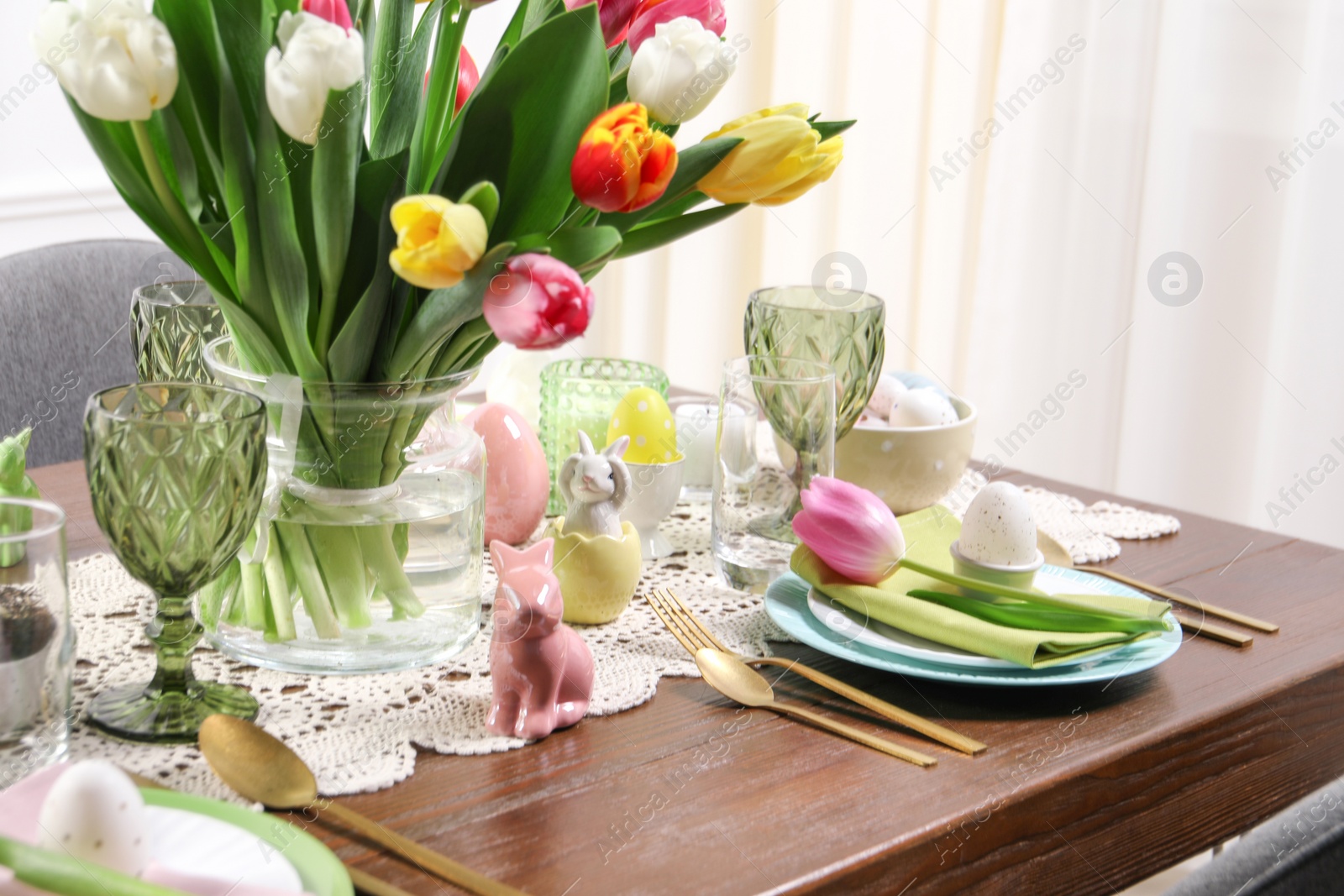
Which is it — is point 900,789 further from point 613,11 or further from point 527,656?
point 613,11

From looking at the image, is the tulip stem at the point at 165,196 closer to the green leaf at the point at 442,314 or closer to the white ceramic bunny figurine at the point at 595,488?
the green leaf at the point at 442,314

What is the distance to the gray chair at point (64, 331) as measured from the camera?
1352 millimetres

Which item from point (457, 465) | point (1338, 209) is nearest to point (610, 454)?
point (457, 465)

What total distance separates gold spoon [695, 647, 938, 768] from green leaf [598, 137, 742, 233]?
26cm

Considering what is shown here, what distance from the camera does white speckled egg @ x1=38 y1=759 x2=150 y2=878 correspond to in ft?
1.50

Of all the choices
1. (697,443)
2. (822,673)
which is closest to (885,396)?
(697,443)

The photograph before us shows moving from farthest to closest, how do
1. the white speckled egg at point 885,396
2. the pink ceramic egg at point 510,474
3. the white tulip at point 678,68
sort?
the white speckled egg at point 885,396 → the pink ceramic egg at point 510,474 → the white tulip at point 678,68

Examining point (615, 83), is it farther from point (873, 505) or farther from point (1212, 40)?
point (1212, 40)

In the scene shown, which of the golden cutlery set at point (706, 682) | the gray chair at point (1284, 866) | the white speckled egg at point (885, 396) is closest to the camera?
the gray chair at point (1284, 866)

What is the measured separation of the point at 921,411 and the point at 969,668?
0.33 metres

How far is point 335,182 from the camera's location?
661 mm

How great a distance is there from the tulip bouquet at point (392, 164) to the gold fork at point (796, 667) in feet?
0.57

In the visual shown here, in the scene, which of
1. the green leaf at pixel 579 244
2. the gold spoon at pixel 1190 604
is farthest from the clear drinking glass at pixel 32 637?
the gold spoon at pixel 1190 604

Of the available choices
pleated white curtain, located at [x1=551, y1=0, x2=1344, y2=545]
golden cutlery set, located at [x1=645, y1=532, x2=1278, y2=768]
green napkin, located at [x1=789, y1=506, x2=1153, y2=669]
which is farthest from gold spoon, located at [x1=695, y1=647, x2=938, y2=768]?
pleated white curtain, located at [x1=551, y1=0, x2=1344, y2=545]
